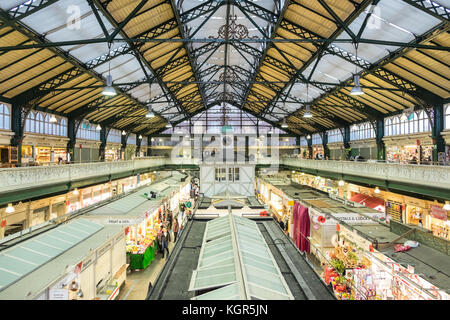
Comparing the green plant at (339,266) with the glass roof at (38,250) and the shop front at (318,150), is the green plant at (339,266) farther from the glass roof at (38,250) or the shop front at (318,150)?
the shop front at (318,150)

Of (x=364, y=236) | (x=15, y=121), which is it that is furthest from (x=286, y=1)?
(x=15, y=121)

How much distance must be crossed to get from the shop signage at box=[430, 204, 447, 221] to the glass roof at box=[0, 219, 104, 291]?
15.0m

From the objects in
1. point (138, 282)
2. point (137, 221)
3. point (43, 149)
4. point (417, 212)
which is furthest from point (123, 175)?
point (417, 212)

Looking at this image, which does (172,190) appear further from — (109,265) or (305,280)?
(305,280)

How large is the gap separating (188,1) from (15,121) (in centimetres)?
1273

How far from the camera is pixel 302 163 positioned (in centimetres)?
2778

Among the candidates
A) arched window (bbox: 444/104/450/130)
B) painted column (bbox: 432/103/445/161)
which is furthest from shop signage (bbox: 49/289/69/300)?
arched window (bbox: 444/104/450/130)

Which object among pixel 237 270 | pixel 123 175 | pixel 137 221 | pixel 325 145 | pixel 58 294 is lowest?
pixel 58 294

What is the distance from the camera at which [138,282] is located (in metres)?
10.7

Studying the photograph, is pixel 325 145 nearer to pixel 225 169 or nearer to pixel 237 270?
pixel 225 169

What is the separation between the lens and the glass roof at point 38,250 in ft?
17.7

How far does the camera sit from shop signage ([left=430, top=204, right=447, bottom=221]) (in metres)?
12.8

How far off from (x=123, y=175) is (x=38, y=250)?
1560cm

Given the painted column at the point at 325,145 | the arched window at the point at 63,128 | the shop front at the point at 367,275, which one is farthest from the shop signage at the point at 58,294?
the painted column at the point at 325,145
